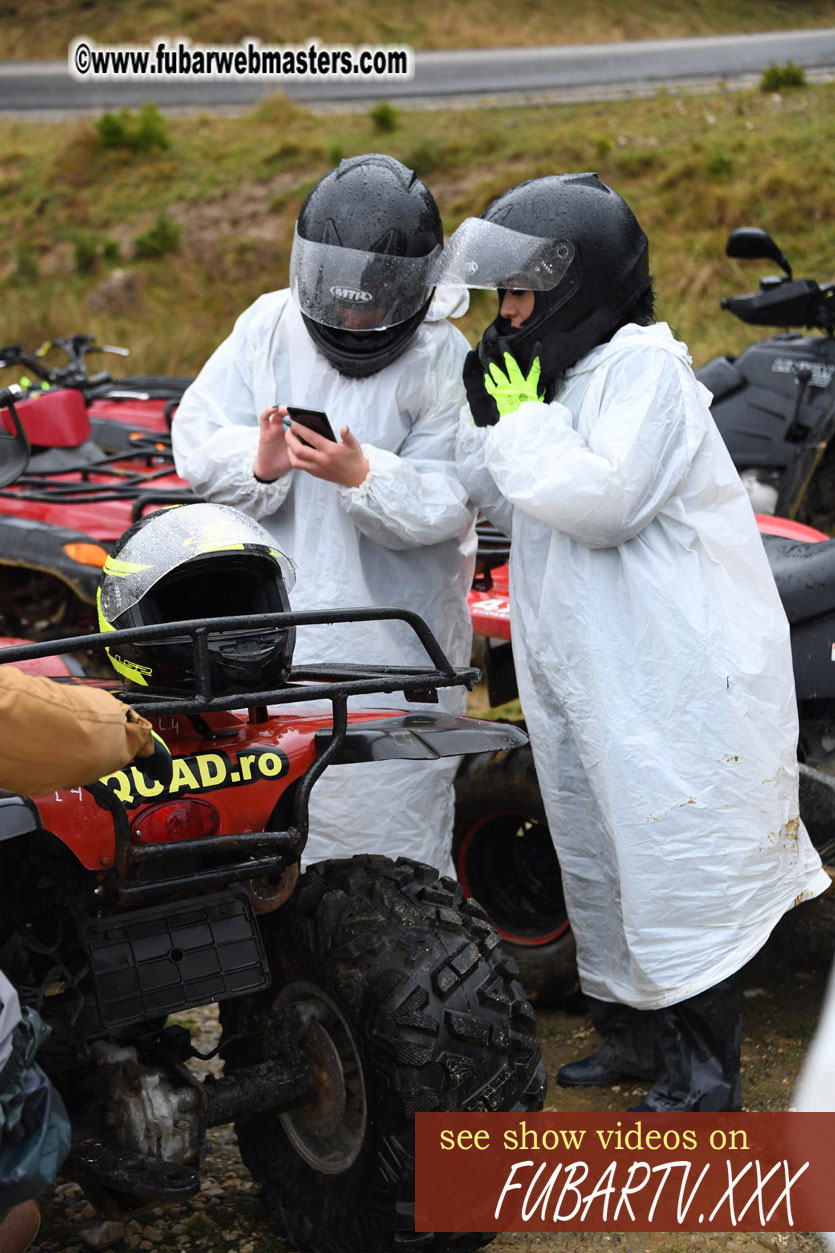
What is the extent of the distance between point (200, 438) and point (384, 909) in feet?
4.38

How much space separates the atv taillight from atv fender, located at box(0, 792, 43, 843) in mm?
189

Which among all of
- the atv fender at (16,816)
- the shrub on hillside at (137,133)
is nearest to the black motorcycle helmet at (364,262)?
the atv fender at (16,816)

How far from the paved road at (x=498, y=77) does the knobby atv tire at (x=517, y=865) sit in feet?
66.8

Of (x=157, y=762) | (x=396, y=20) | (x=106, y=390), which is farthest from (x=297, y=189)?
(x=157, y=762)

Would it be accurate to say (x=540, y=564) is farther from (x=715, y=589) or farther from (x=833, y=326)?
(x=833, y=326)

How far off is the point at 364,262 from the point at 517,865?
1586 mm

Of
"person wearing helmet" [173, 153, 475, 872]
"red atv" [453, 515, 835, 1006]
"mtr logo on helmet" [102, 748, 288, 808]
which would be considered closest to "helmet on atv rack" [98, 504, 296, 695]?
"mtr logo on helmet" [102, 748, 288, 808]

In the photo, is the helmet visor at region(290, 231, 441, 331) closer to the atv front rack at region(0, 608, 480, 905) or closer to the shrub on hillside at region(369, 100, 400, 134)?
the atv front rack at region(0, 608, 480, 905)

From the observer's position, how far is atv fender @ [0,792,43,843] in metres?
2.11

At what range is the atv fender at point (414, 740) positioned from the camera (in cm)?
243

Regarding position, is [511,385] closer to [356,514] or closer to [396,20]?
[356,514]

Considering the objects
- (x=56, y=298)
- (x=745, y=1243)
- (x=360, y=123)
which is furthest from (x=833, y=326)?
(x=360, y=123)

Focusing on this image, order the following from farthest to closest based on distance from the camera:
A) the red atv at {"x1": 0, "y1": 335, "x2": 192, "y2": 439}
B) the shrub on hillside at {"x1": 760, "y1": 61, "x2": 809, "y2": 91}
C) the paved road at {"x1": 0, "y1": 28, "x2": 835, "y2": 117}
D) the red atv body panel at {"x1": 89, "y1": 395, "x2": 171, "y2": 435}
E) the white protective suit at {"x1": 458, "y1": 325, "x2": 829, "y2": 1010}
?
the paved road at {"x1": 0, "y1": 28, "x2": 835, "y2": 117}, the shrub on hillside at {"x1": 760, "y1": 61, "x2": 809, "y2": 91}, the red atv body panel at {"x1": 89, "y1": 395, "x2": 171, "y2": 435}, the red atv at {"x1": 0, "y1": 335, "x2": 192, "y2": 439}, the white protective suit at {"x1": 458, "y1": 325, "x2": 829, "y2": 1010}

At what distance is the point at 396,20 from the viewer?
87.5 feet
